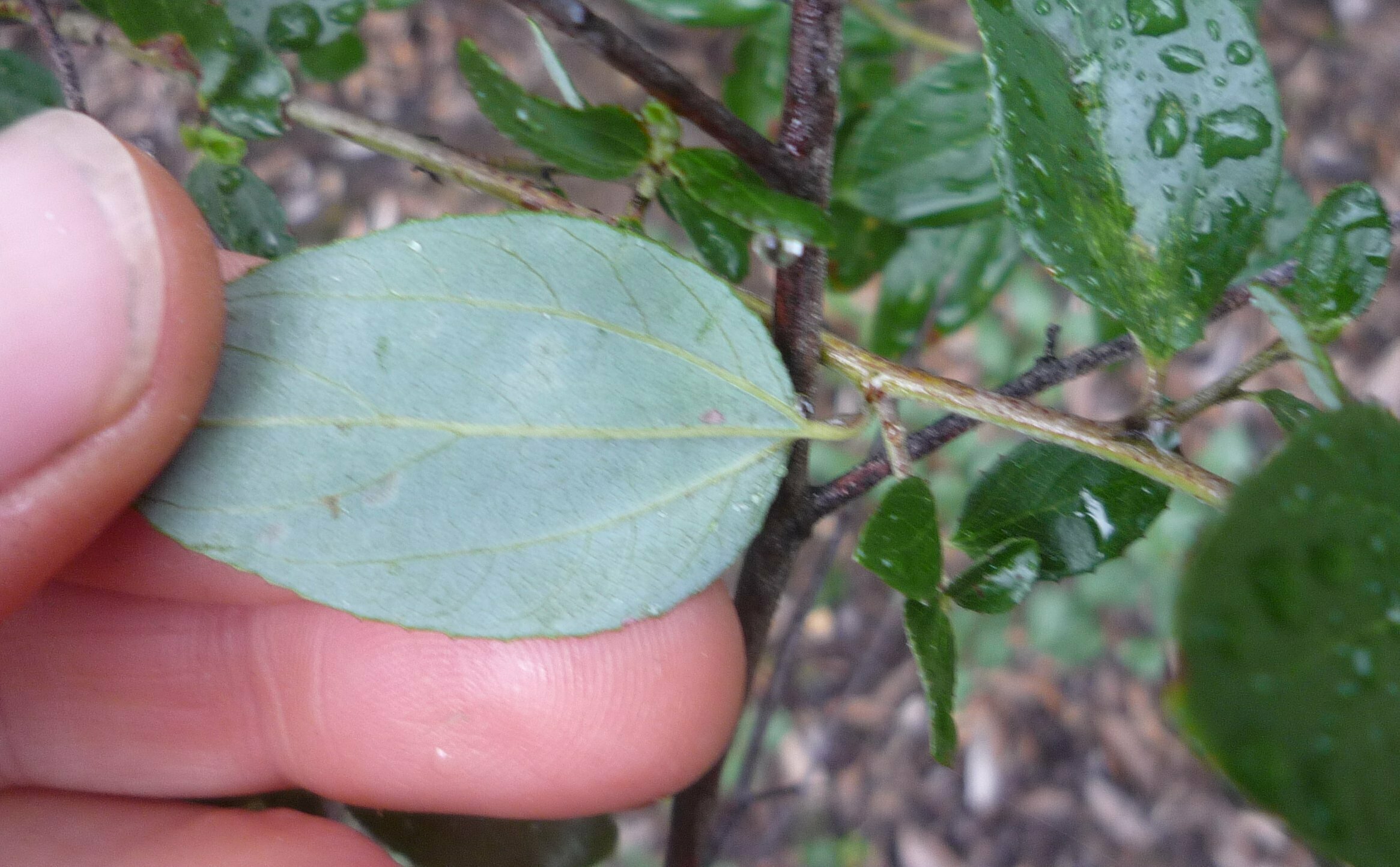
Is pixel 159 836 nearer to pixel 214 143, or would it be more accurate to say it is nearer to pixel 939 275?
pixel 214 143

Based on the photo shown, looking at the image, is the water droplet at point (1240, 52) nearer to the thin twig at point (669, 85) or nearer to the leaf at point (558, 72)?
the thin twig at point (669, 85)

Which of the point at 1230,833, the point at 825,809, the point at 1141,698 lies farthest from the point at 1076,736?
the point at 825,809

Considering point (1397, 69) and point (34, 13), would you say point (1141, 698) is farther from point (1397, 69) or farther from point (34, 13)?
point (34, 13)

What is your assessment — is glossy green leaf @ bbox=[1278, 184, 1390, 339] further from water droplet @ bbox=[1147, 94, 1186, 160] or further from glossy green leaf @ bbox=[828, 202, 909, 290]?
glossy green leaf @ bbox=[828, 202, 909, 290]

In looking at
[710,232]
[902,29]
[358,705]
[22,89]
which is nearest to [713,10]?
[902,29]

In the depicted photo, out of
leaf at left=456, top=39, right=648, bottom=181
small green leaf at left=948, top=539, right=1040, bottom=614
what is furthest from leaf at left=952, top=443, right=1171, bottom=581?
leaf at left=456, top=39, right=648, bottom=181

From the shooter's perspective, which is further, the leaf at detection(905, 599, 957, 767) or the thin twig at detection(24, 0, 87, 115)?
the thin twig at detection(24, 0, 87, 115)

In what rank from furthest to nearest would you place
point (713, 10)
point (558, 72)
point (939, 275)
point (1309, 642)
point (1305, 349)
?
point (939, 275) → point (713, 10) → point (558, 72) → point (1305, 349) → point (1309, 642)
